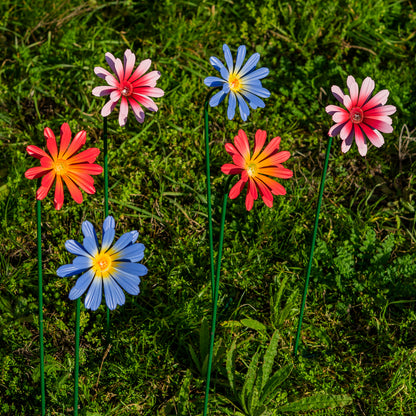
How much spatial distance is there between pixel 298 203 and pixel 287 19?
1221 millimetres

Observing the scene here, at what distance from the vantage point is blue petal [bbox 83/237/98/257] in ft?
5.30

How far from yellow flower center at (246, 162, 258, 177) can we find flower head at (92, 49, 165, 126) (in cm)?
38

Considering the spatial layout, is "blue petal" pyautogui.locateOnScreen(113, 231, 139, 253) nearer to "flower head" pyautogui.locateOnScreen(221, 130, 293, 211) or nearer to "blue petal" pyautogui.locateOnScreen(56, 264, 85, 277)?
"blue petal" pyautogui.locateOnScreen(56, 264, 85, 277)

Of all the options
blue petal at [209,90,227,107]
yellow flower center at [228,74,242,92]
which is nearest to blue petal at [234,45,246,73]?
yellow flower center at [228,74,242,92]

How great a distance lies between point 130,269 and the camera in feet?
5.46

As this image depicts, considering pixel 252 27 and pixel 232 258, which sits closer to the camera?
pixel 232 258

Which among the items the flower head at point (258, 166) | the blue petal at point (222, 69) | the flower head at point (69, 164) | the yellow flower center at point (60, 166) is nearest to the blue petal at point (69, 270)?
the flower head at point (69, 164)

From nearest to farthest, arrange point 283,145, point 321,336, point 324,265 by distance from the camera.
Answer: point 321,336
point 324,265
point 283,145

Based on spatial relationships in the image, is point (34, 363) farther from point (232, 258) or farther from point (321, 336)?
point (321, 336)

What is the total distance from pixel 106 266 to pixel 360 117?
40.4 inches

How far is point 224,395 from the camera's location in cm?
233

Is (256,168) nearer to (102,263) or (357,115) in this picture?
(357,115)

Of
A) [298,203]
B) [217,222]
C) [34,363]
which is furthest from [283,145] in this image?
[34,363]

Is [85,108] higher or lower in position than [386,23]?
lower
